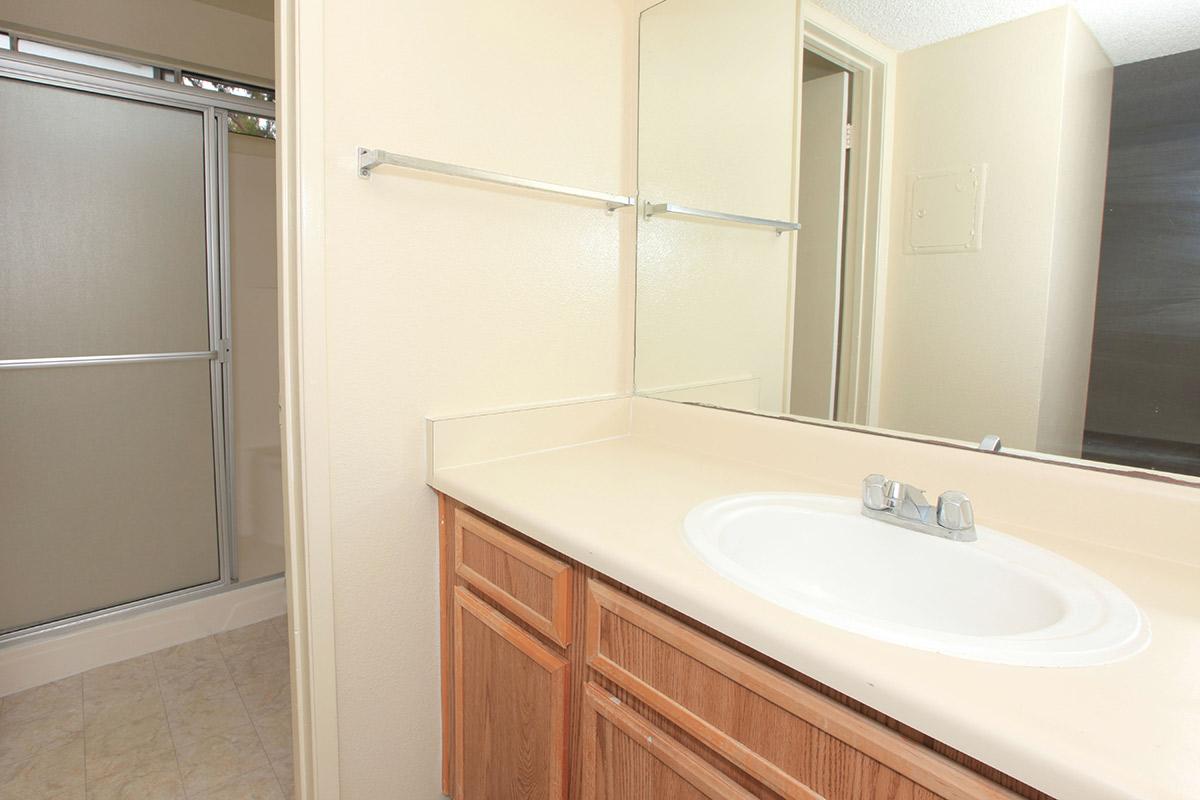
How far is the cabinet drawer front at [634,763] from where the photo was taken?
2.63 feet

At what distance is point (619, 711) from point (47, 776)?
1.60 m

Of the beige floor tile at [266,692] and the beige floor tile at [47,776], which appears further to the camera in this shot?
the beige floor tile at [266,692]

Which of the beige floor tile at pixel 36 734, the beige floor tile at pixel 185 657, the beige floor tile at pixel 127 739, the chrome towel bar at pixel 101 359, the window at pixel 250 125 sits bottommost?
the beige floor tile at pixel 127 739

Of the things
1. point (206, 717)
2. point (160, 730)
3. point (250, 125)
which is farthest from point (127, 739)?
point (250, 125)

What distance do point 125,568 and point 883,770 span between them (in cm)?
243

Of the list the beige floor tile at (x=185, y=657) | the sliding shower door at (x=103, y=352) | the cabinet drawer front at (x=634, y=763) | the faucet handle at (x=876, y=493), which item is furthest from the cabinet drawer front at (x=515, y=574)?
the sliding shower door at (x=103, y=352)

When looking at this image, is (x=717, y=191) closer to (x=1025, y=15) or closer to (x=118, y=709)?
(x=1025, y=15)

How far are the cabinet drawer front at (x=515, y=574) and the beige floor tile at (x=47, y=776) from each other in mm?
1166

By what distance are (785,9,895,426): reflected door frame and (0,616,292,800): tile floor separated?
1.61 meters

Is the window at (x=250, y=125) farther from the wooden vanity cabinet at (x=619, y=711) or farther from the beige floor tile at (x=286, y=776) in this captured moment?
the beige floor tile at (x=286, y=776)

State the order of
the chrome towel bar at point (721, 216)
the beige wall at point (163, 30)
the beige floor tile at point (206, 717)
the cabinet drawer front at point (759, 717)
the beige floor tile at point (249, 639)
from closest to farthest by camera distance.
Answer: the cabinet drawer front at point (759, 717) → the chrome towel bar at point (721, 216) → the beige floor tile at point (206, 717) → the beige wall at point (163, 30) → the beige floor tile at point (249, 639)

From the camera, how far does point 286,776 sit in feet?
5.25

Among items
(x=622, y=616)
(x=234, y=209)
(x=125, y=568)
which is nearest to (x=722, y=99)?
(x=622, y=616)

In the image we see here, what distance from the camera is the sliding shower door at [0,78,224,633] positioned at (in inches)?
75.5
